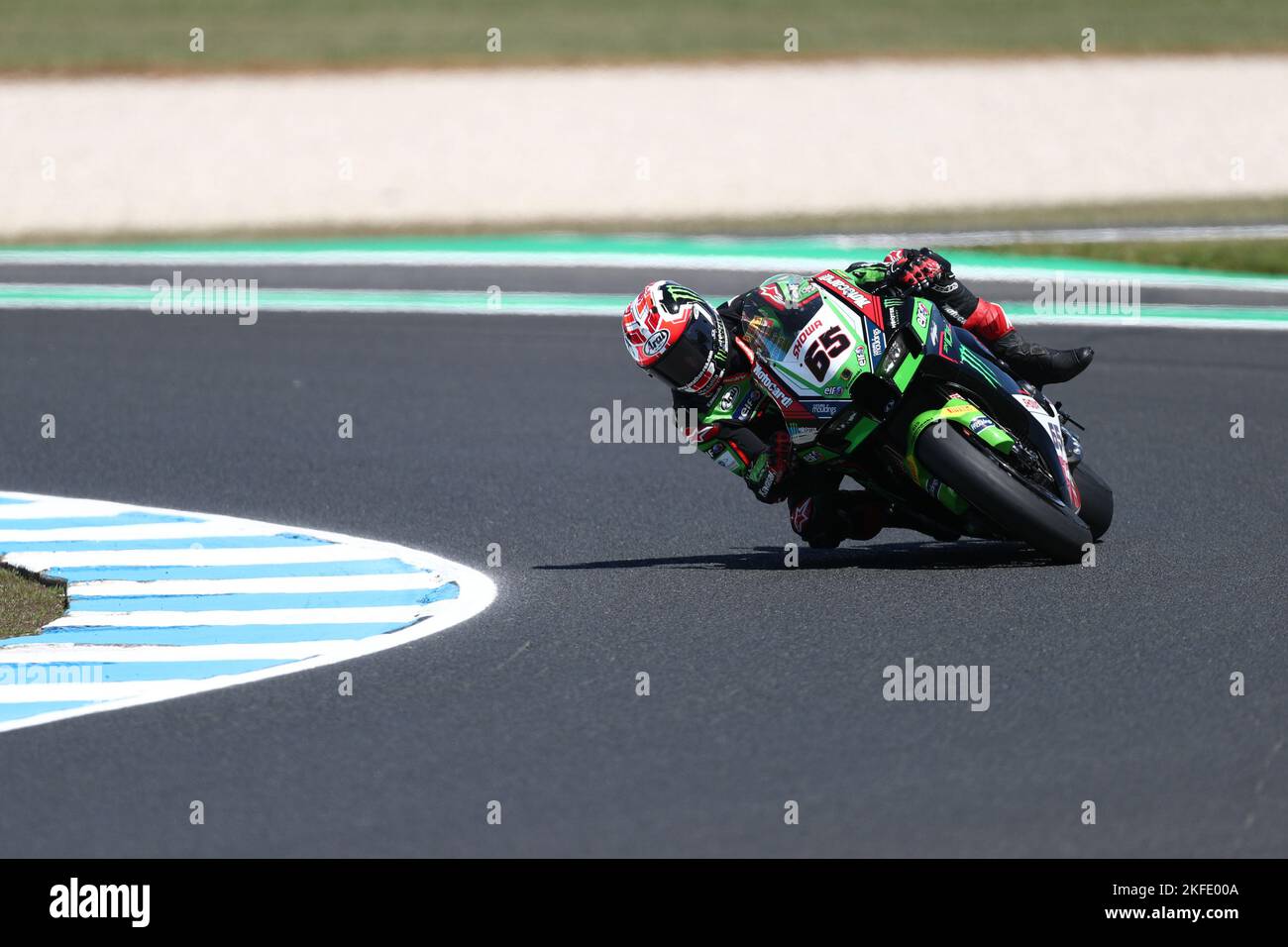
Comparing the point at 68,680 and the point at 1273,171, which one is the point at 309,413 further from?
the point at 1273,171

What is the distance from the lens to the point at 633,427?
42.9 ft

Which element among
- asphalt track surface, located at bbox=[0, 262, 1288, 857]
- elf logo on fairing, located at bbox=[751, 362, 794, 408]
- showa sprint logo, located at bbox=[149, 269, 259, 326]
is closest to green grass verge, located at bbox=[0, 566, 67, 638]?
asphalt track surface, located at bbox=[0, 262, 1288, 857]

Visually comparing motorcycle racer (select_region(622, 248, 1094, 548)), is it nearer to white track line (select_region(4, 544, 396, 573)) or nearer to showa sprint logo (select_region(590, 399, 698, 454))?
white track line (select_region(4, 544, 396, 573))

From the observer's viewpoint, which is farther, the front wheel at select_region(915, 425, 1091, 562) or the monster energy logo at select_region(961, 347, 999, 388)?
the monster energy logo at select_region(961, 347, 999, 388)

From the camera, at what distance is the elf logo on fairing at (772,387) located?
8.60m

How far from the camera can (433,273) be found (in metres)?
18.7

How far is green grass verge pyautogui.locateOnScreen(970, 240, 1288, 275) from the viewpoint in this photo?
1828cm

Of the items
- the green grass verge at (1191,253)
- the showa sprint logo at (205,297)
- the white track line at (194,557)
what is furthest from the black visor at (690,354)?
the green grass verge at (1191,253)

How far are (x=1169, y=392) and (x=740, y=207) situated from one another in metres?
9.94

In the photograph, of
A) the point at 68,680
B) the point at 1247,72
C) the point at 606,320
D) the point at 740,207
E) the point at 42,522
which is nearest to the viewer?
the point at 68,680

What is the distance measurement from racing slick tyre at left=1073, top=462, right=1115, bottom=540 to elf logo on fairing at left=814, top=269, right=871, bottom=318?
1.26m
